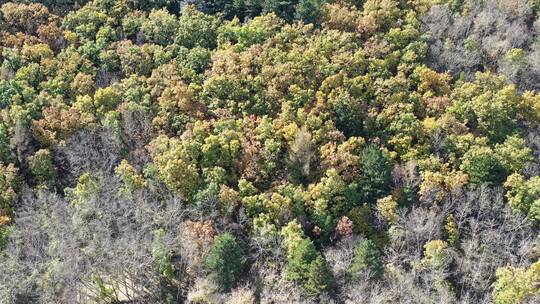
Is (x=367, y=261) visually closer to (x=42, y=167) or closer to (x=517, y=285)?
(x=517, y=285)

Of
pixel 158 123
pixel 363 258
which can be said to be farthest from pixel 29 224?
pixel 363 258

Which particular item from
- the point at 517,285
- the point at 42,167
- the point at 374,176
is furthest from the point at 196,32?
the point at 517,285

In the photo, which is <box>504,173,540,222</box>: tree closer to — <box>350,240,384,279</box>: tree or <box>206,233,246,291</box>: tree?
<box>350,240,384,279</box>: tree

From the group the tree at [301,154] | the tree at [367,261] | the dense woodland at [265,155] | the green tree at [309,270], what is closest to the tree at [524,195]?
the dense woodland at [265,155]

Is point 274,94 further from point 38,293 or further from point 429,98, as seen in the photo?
point 38,293

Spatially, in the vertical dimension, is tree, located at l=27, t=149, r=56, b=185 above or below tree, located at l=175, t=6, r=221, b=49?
below

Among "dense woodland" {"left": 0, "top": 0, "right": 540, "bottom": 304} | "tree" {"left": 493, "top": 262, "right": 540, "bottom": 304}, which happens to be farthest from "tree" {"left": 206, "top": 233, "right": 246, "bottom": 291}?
"tree" {"left": 493, "top": 262, "right": 540, "bottom": 304}

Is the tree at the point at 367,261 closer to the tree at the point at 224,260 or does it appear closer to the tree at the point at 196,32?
the tree at the point at 224,260
